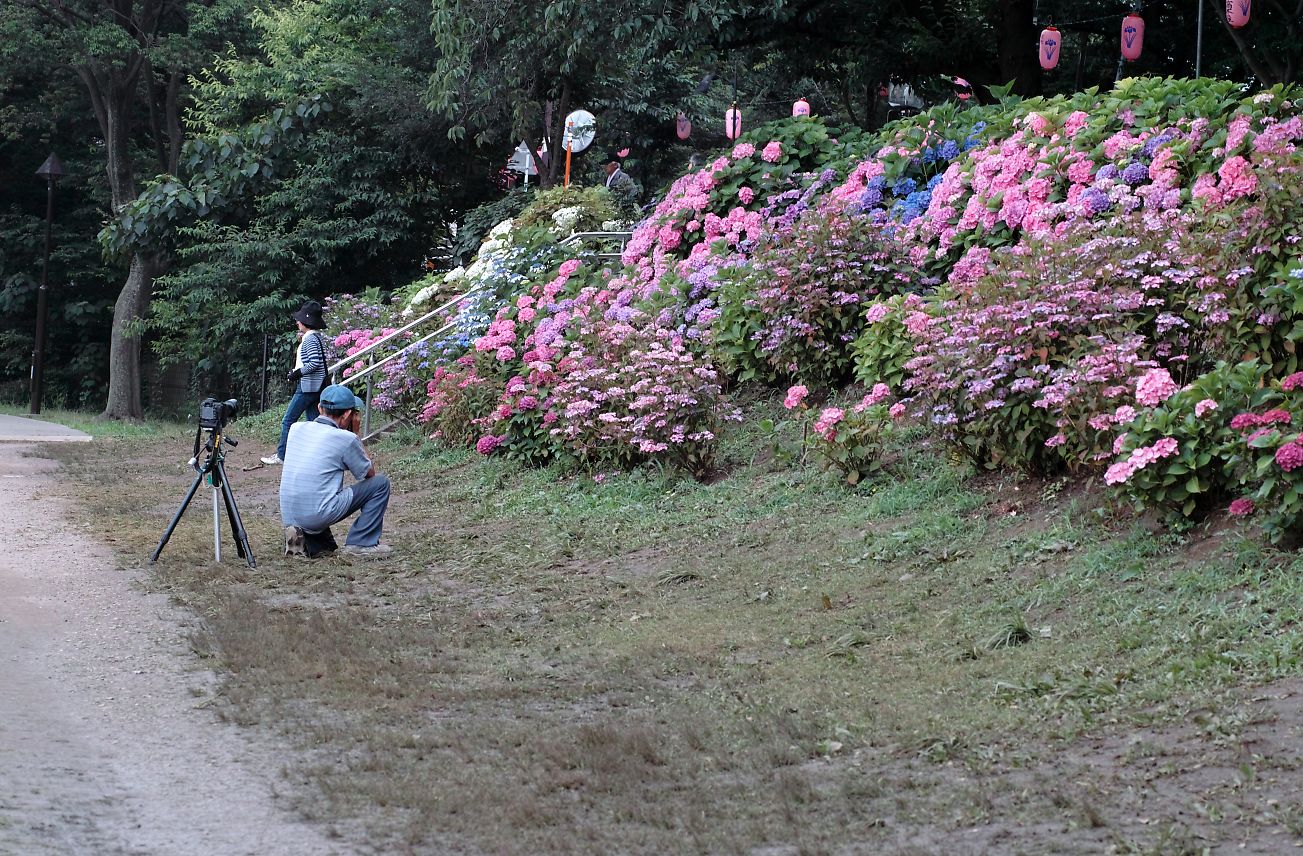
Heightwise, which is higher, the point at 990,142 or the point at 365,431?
the point at 990,142

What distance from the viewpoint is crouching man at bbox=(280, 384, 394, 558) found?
9133 mm

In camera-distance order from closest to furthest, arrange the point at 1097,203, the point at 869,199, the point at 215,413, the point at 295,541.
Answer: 1. the point at 215,413
2. the point at 295,541
3. the point at 1097,203
4. the point at 869,199

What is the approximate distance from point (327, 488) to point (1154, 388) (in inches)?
201

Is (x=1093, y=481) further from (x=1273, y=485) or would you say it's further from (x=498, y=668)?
(x=498, y=668)

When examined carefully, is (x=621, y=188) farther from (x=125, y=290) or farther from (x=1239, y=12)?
(x=125, y=290)

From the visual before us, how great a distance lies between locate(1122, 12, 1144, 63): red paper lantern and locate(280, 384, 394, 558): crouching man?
1163cm

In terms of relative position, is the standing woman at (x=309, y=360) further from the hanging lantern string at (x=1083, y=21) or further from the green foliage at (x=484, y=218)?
the hanging lantern string at (x=1083, y=21)

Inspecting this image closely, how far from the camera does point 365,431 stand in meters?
15.7

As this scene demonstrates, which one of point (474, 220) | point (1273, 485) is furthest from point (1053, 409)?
point (474, 220)

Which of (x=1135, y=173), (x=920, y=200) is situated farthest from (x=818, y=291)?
(x=1135, y=173)

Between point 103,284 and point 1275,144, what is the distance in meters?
29.8

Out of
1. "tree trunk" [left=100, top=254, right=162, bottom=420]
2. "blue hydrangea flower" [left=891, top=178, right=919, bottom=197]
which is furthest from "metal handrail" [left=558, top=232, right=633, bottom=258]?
"tree trunk" [left=100, top=254, right=162, bottom=420]

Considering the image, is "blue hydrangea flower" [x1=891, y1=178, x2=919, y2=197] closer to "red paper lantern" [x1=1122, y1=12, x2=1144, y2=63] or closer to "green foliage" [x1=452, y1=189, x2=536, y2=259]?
"red paper lantern" [x1=1122, y1=12, x2=1144, y2=63]

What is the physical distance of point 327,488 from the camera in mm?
9148
